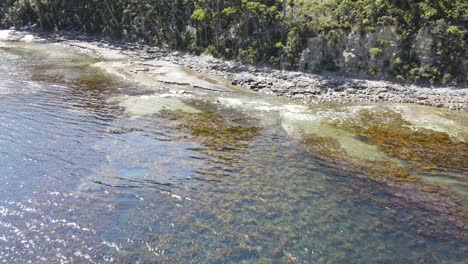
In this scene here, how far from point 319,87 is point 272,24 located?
12918 millimetres

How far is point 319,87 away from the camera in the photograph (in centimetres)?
3903

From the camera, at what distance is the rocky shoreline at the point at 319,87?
35.3 metres

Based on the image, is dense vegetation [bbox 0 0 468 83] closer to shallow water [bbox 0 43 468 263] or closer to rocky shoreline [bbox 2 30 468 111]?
rocky shoreline [bbox 2 30 468 111]

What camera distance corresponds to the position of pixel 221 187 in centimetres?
1998

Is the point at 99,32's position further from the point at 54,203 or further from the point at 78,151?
the point at 54,203

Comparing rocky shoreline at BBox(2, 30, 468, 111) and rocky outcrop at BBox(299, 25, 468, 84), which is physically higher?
rocky outcrop at BBox(299, 25, 468, 84)

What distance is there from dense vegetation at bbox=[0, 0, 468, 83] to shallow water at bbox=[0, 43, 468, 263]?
8.58 metres

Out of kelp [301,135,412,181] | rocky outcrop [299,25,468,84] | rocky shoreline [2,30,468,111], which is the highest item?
rocky outcrop [299,25,468,84]

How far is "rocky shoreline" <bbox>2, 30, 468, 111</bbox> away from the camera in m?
35.3

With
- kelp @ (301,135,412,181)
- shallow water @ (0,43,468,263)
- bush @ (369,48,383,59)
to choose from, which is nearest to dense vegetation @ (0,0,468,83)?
bush @ (369,48,383,59)

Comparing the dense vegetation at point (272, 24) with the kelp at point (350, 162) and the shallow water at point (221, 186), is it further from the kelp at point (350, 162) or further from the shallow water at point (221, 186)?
the kelp at point (350, 162)

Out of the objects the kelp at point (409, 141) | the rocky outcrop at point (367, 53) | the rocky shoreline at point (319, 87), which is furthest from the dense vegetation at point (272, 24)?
the kelp at point (409, 141)

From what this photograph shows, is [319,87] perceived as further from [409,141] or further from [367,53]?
[409,141]

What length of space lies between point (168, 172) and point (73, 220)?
20.0 ft
